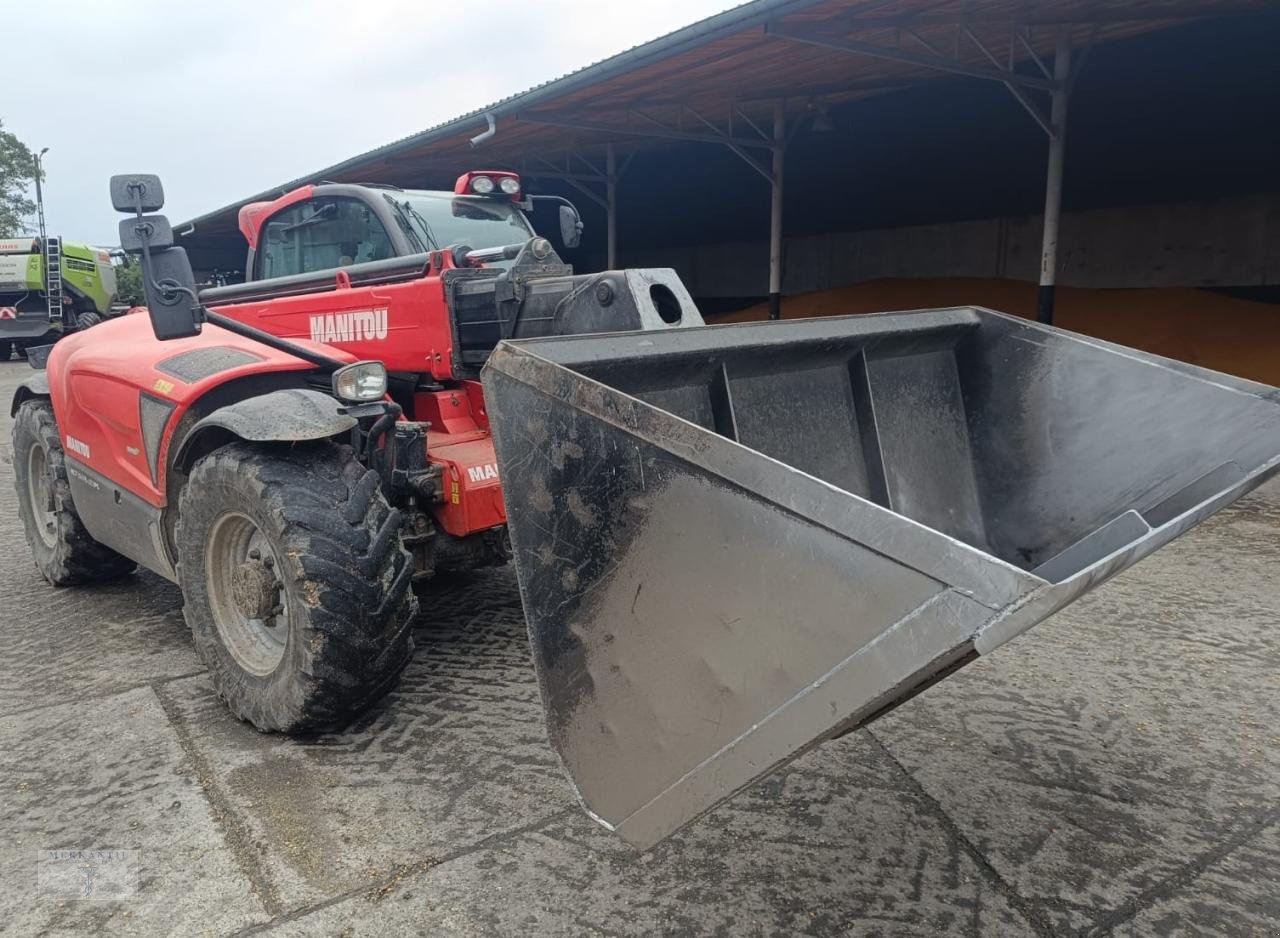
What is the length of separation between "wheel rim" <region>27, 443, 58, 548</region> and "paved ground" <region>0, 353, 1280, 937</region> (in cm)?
124

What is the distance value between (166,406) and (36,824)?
4.76ft

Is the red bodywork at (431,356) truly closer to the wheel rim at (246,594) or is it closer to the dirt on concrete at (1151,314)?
the wheel rim at (246,594)

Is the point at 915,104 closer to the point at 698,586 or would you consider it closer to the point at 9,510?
the point at 9,510

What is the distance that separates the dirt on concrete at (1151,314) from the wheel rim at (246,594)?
8734mm

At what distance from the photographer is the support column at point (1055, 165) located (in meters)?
8.67

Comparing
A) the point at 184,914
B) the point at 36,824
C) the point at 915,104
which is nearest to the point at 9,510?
the point at 36,824

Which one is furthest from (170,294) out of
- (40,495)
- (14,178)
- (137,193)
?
(14,178)

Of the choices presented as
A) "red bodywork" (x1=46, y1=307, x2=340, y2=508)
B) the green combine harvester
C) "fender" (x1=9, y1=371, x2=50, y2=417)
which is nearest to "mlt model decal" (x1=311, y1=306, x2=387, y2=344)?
"red bodywork" (x1=46, y1=307, x2=340, y2=508)

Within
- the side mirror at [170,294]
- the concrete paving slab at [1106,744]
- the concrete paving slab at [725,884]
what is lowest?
the concrete paving slab at [1106,744]

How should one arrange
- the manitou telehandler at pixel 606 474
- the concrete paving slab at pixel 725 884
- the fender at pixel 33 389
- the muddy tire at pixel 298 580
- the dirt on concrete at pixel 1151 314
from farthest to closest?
the dirt on concrete at pixel 1151 314
the fender at pixel 33 389
the muddy tire at pixel 298 580
the concrete paving slab at pixel 725 884
the manitou telehandler at pixel 606 474

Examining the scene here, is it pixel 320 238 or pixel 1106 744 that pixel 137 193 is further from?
pixel 1106 744

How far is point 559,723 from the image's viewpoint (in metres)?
2.02

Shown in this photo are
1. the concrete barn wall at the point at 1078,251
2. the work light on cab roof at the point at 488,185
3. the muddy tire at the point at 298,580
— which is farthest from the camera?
the concrete barn wall at the point at 1078,251

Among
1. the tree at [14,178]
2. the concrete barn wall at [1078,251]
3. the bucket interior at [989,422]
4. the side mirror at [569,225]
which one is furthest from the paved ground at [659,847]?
the tree at [14,178]
